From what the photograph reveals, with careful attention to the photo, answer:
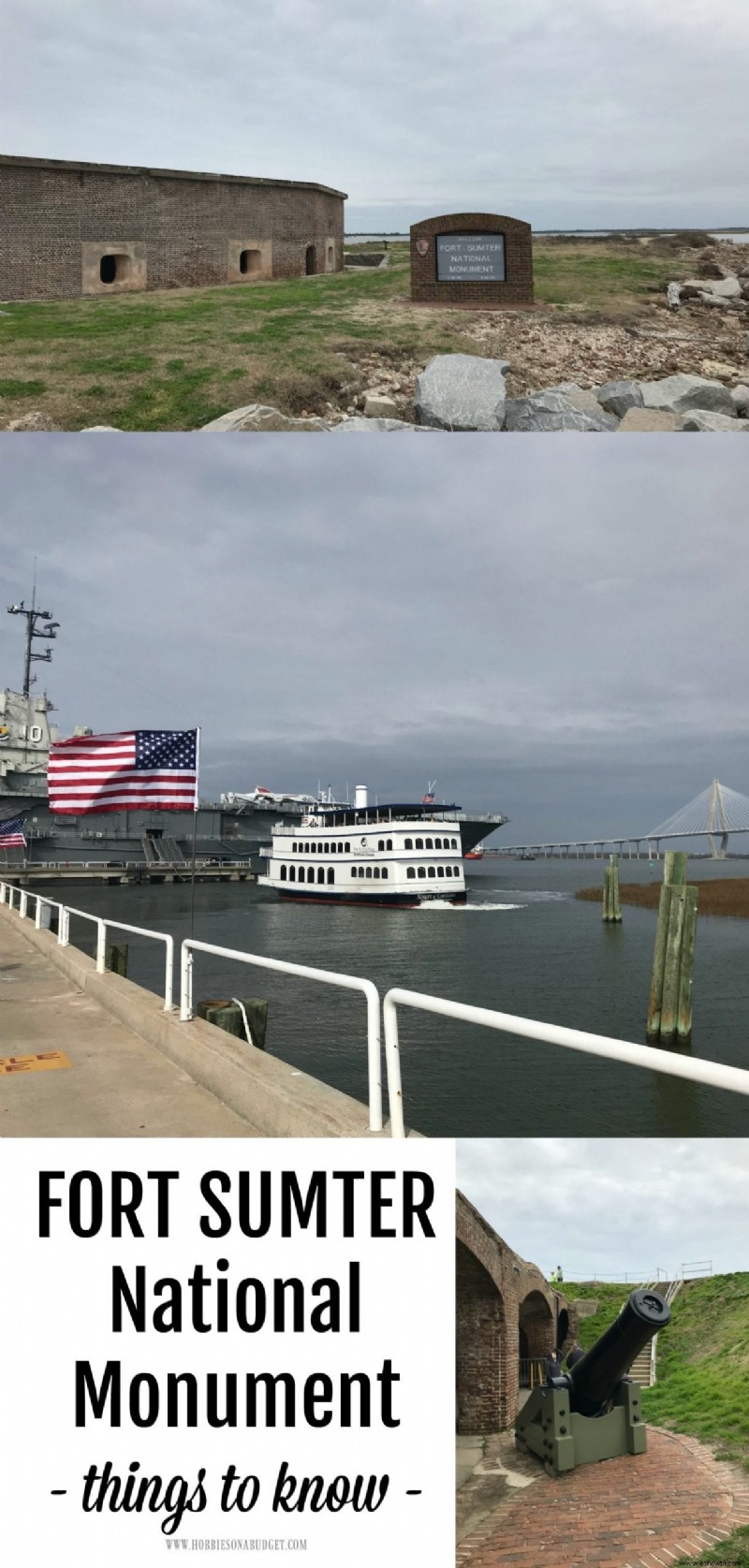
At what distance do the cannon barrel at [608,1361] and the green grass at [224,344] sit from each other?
1742 cm

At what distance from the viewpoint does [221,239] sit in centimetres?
3309

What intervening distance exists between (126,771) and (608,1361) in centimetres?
804

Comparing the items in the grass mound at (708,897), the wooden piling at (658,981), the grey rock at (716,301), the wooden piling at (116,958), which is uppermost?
the grey rock at (716,301)

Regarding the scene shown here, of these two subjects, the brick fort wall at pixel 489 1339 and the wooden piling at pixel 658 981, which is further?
the wooden piling at pixel 658 981

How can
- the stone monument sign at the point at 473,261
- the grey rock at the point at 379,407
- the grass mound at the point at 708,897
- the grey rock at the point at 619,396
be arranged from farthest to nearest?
1. the grass mound at the point at 708,897
2. the stone monument sign at the point at 473,261
3. the grey rock at the point at 619,396
4. the grey rock at the point at 379,407

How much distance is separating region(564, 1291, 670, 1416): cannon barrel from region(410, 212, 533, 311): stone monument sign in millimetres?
21475

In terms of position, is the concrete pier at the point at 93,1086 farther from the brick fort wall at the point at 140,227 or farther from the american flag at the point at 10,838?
the brick fort wall at the point at 140,227

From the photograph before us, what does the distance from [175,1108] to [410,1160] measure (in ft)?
8.02

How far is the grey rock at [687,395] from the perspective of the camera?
69.1 feet

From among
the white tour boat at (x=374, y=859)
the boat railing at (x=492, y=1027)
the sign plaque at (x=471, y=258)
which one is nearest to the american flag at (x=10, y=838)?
the sign plaque at (x=471, y=258)

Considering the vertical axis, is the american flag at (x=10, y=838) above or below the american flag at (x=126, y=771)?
below

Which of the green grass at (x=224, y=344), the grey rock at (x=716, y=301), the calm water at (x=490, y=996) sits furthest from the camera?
the grey rock at (x=716, y=301)

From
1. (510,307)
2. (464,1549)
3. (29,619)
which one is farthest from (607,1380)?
(29,619)

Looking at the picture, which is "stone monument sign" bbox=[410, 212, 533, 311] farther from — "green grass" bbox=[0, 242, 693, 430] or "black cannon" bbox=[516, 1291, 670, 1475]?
"black cannon" bbox=[516, 1291, 670, 1475]
